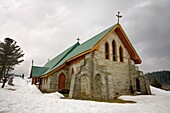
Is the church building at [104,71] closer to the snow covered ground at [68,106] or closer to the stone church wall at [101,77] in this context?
the stone church wall at [101,77]

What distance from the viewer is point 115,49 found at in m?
16.9

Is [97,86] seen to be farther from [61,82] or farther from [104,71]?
[61,82]

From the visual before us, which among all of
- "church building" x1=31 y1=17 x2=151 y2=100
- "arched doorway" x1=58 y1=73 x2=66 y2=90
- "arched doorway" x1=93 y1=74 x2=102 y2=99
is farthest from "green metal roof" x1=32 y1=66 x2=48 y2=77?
"arched doorway" x1=93 y1=74 x2=102 y2=99

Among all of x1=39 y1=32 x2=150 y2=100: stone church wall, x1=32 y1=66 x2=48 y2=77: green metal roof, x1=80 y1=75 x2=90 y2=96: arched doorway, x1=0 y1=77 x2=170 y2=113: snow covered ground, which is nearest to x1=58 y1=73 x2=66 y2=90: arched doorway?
x1=39 y1=32 x2=150 y2=100: stone church wall

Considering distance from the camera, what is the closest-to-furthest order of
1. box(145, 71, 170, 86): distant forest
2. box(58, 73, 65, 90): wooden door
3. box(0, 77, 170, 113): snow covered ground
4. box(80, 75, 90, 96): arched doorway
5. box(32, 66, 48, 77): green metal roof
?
box(0, 77, 170, 113): snow covered ground → box(80, 75, 90, 96): arched doorway → box(58, 73, 65, 90): wooden door → box(32, 66, 48, 77): green metal roof → box(145, 71, 170, 86): distant forest

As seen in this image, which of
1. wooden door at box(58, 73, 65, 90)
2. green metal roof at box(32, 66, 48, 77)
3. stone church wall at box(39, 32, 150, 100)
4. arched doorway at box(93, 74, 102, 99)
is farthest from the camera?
green metal roof at box(32, 66, 48, 77)

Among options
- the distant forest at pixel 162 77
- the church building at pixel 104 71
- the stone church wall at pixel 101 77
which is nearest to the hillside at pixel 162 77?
the distant forest at pixel 162 77

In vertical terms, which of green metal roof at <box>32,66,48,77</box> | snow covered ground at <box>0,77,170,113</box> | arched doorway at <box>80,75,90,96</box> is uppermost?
green metal roof at <box>32,66,48,77</box>

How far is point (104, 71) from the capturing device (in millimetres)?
13977

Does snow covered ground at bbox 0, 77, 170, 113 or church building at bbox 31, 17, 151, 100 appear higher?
church building at bbox 31, 17, 151, 100

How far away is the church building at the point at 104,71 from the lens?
1344 cm

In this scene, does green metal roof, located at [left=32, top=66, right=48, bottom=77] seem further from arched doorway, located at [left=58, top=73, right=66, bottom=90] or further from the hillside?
the hillside

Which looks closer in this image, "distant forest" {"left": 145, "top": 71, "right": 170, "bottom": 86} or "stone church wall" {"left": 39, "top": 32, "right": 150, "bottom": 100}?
"stone church wall" {"left": 39, "top": 32, "right": 150, "bottom": 100}

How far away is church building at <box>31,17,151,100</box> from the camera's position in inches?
529
